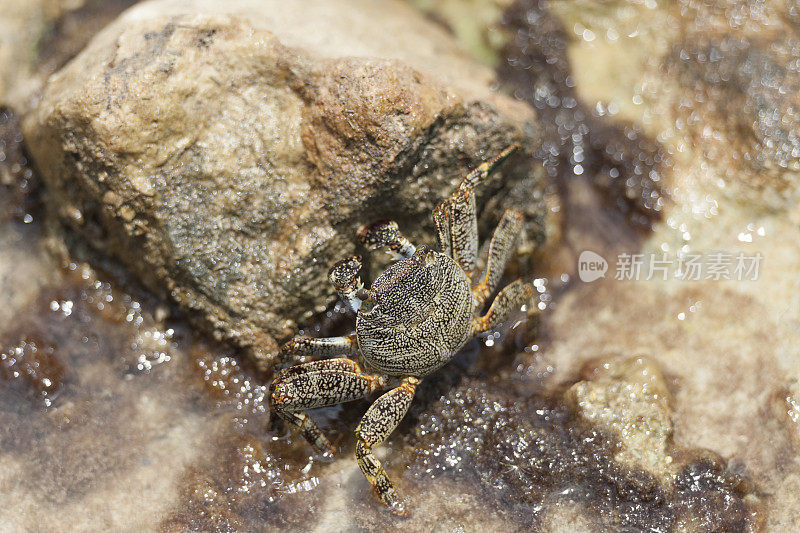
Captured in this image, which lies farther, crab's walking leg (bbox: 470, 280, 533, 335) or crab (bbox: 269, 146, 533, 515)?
crab's walking leg (bbox: 470, 280, 533, 335)

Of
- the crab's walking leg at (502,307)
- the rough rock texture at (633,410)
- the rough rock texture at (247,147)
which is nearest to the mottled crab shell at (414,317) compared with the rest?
the crab's walking leg at (502,307)

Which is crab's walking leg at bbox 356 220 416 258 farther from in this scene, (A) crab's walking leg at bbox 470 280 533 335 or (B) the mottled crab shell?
(A) crab's walking leg at bbox 470 280 533 335

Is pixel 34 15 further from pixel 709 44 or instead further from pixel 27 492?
pixel 709 44

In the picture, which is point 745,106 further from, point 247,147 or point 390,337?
point 247,147

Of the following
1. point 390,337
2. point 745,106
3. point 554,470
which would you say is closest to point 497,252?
point 390,337

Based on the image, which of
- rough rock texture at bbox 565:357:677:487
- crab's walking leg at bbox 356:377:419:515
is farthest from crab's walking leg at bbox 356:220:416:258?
rough rock texture at bbox 565:357:677:487

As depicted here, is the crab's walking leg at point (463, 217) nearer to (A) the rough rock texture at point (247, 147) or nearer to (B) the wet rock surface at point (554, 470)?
(A) the rough rock texture at point (247, 147)

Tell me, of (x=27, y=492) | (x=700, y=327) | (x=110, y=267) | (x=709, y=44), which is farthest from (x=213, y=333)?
(x=709, y=44)
